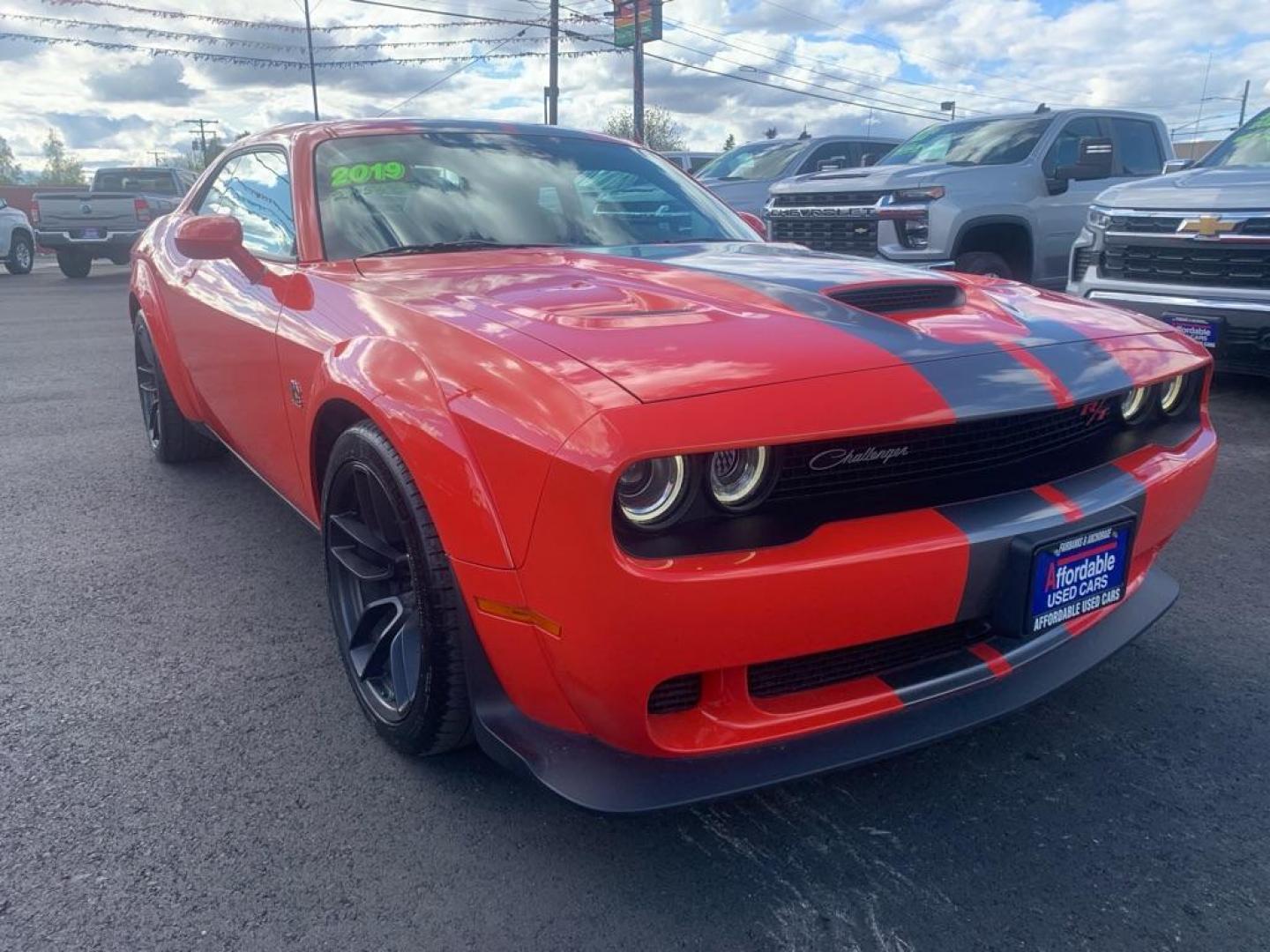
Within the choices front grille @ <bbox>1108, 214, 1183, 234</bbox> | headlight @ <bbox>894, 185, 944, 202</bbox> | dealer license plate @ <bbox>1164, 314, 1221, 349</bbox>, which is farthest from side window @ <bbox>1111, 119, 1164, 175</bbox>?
dealer license plate @ <bbox>1164, 314, 1221, 349</bbox>

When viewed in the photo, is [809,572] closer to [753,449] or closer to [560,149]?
[753,449]

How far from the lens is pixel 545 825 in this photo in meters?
2.05

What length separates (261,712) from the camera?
2.49m

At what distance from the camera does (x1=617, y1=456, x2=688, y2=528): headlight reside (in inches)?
65.6

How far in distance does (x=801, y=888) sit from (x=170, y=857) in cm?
119

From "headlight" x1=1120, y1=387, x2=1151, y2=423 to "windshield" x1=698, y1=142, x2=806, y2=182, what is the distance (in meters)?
8.74

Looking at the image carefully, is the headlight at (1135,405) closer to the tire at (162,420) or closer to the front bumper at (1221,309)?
the front bumper at (1221,309)

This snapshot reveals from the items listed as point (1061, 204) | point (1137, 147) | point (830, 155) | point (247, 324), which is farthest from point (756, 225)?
point (830, 155)

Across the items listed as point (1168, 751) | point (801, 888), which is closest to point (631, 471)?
point (801, 888)

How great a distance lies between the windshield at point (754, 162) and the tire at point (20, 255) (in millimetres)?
12757

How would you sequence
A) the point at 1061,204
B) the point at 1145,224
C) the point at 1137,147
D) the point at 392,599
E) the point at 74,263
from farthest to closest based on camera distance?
the point at 74,263 → the point at 1137,147 → the point at 1061,204 → the point at 1145,224 → the point at 392,599

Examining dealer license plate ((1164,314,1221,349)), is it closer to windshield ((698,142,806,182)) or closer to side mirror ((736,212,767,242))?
side mirror ((736,212,767,242))

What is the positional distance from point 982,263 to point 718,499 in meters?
6.20

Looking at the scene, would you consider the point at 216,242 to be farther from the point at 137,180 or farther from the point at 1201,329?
the point at 137,180
